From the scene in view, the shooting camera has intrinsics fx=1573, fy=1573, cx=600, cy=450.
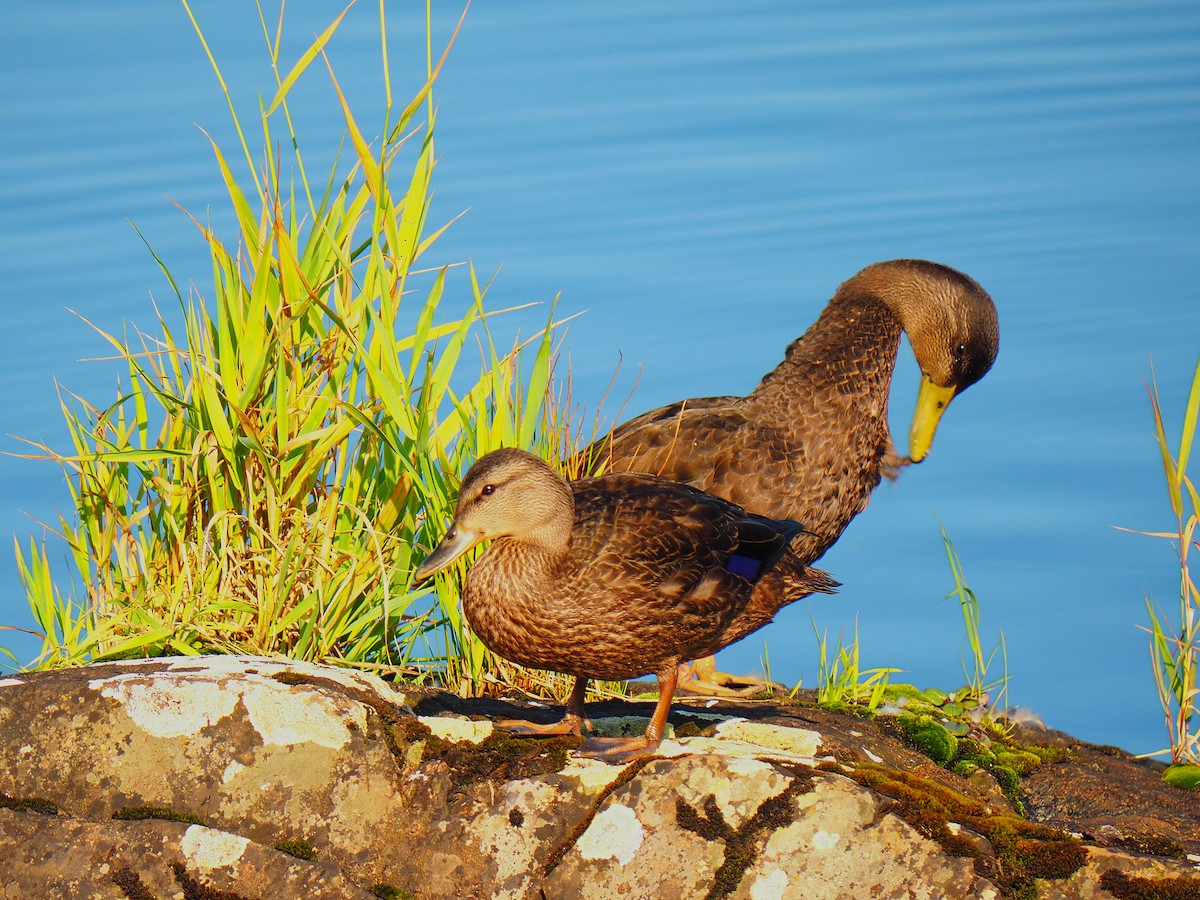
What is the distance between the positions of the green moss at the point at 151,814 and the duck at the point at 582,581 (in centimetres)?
88

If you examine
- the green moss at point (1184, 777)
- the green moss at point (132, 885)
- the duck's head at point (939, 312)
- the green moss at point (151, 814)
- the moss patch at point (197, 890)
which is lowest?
the green moss at point (132, 885)

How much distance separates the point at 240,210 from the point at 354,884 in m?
2.44

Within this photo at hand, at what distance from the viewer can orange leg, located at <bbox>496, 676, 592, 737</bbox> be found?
14.1 feet

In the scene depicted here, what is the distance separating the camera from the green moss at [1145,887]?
3.75 meters

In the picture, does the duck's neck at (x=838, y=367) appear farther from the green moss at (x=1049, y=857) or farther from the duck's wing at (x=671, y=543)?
the green moss at (x=1049, y=857)

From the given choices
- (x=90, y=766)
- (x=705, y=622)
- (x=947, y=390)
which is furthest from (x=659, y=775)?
(x=947, y=390)

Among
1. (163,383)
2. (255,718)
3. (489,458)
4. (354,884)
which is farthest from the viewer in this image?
(163,383)

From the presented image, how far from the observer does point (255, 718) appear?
13.0ft

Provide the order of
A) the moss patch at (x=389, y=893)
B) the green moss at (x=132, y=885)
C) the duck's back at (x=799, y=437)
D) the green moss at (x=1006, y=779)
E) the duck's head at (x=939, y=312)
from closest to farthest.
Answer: the green moss at (x=132, y=885) < the moss patch at (x=389, y=893) < the green moss at (x=1006, y=779) < the duck's back at (x=799, y=437) < the duck's head at (x=939, y=312)

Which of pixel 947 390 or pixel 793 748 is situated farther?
pixel 947 390

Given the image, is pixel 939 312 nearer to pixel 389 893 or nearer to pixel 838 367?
pixel 838 367

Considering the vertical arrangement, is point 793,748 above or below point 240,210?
below

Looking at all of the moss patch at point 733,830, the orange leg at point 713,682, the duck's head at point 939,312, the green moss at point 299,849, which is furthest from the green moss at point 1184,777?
the green moss at point 299,849

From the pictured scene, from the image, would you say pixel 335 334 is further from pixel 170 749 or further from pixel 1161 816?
pixel 1161 816
